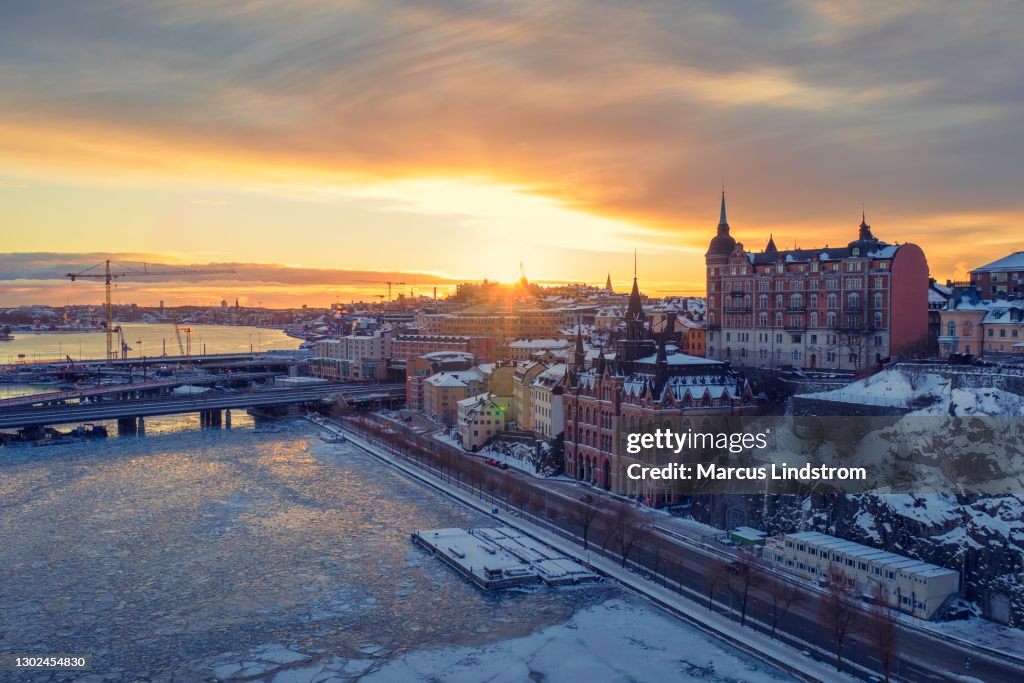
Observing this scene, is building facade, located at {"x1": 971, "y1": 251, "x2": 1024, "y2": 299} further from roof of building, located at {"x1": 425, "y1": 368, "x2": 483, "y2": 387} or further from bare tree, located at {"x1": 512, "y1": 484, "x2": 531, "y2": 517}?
roof of building, located at {"x1": 425, "y1": 368, "x2": 483, "y2": 387}

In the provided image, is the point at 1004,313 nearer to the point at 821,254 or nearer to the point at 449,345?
the point at 821,254

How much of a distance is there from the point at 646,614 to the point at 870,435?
17.7 metres

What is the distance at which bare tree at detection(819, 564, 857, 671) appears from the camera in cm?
3134

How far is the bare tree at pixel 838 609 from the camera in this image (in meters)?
31.3

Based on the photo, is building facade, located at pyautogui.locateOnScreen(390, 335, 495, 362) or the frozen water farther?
building facade, located at pyautogui.locateOnScreen(390, 335, 495, 362)

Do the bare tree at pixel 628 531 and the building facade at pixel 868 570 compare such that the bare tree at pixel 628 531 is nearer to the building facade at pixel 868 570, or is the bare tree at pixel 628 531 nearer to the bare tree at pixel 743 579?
the bare tree at pixel 743 579

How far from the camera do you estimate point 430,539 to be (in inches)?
1823

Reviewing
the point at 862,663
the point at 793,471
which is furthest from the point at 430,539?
the point at 862,663

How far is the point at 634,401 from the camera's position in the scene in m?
56.5

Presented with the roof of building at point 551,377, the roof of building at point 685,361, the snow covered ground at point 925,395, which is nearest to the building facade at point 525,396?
the roof of building at point 551,377

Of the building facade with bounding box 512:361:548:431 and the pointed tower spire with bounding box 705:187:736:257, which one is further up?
the pointed tower spire with bounding box 705:187:736:257

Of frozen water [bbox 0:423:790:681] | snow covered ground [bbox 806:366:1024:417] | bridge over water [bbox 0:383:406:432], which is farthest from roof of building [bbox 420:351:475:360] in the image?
snow covered ground [bbox 806:366:1024:417]

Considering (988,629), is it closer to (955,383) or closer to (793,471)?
(793,471)

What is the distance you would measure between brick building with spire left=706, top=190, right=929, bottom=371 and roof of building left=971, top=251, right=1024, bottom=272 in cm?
854
